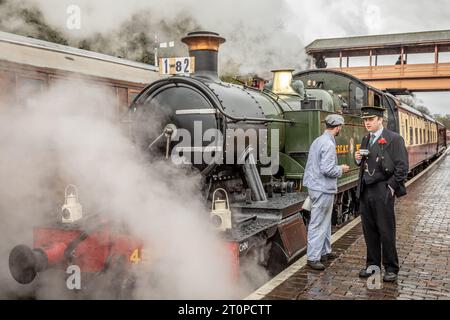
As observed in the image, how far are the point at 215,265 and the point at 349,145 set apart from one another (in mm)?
4074

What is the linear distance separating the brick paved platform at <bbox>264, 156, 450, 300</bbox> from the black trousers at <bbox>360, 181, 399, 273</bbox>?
24 centimetres

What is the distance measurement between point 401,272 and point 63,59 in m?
5.64

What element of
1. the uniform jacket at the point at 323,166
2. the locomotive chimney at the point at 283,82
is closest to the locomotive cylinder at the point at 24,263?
the uniform jacket at the point at 323,166

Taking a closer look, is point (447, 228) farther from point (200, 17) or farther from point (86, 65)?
point (86, 65)

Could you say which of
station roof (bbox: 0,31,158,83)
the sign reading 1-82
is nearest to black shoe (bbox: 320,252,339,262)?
the sign reading 1-82

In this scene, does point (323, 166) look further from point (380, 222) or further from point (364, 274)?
point (364, 274)

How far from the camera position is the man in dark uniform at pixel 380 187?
3.89 metres

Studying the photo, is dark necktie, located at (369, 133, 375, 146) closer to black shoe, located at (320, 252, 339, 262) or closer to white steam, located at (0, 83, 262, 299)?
black shoe, located at (320, 252, 339, 262)

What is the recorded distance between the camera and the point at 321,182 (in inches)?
175

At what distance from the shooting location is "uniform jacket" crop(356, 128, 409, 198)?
3846 mm

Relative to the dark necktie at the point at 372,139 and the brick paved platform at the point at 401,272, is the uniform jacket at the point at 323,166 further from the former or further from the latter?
the brick paved platform at the point at 401,272
